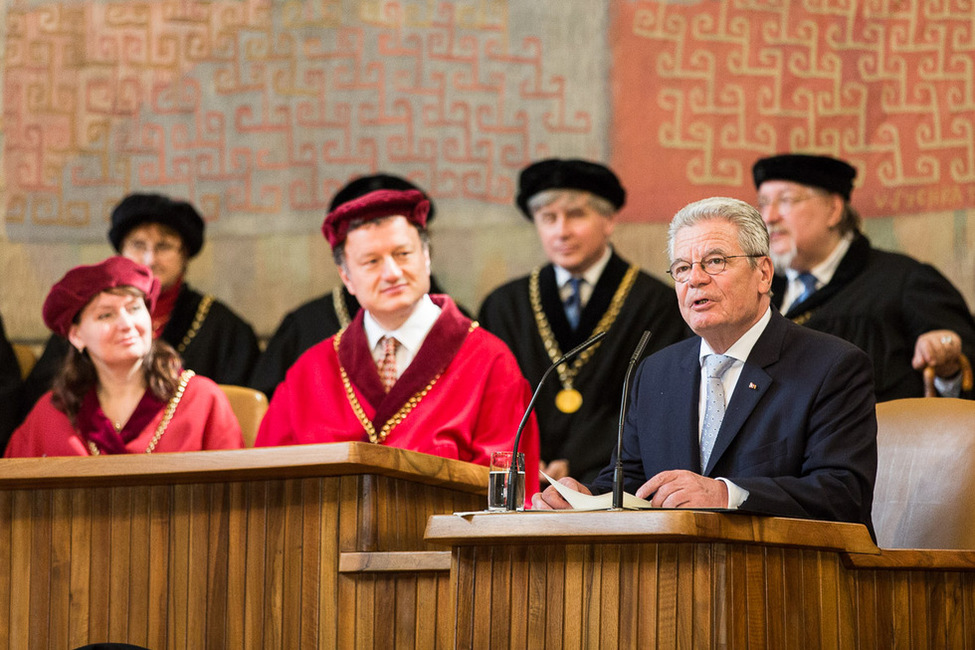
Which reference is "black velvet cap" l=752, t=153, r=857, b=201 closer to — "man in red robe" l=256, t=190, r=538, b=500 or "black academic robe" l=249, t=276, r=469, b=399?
"black academic robe" l=249, t=276, r=469, b=399

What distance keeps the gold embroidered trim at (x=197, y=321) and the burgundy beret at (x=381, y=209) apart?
1.57 m

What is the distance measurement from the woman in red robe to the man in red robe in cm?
Result: 22

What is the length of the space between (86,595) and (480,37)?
3408 millimetres

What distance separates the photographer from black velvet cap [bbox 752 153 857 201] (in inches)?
185

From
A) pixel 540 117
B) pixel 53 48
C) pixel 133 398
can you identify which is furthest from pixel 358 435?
Answer: pixel 53 48

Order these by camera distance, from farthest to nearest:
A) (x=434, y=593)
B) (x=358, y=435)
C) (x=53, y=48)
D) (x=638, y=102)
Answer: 1. (x=53, y=48)
2. (x=638, y=102)
3. (x=358, y=435)
4. (x=434, y=593)

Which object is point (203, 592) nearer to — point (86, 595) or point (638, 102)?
point (86, 595)

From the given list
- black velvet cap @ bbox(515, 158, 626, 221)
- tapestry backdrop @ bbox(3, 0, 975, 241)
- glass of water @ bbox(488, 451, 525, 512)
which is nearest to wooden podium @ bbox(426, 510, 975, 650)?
glass of water @ bbox(488, 451, 525, 512)

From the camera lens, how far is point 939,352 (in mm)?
4129

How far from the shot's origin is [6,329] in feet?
19.4

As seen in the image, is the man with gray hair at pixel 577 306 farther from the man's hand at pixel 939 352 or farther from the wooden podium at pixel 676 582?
the wooden podium at pixel 676 582

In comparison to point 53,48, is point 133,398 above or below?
below

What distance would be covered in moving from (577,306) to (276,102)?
74.3 inches

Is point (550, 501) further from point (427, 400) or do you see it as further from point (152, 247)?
point (152, 247)
